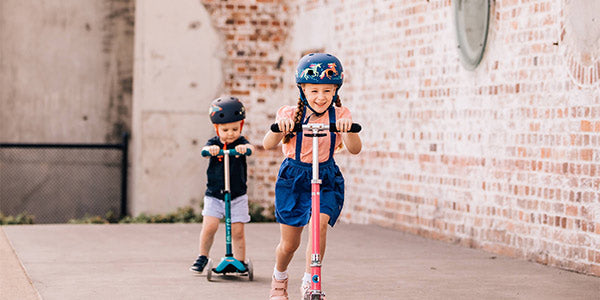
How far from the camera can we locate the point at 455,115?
31.1ft

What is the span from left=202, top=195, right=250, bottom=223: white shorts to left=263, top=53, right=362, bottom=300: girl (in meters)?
1.45

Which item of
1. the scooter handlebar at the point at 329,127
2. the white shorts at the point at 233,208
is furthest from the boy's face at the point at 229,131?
the scooter handlebar at the point at 329,127

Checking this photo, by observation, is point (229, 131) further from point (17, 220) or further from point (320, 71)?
point (17, 220)

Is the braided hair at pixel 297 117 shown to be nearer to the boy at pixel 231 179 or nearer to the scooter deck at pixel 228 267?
the boy at pixel 231 179

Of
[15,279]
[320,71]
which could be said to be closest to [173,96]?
[15,279]

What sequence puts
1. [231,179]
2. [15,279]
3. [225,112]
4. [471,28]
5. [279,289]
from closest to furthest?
[279,289] → [15,279] → [225,112] → [231,179] → [471,28]

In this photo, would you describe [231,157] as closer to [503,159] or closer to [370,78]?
[503,159]

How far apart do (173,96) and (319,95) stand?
7.54 meters

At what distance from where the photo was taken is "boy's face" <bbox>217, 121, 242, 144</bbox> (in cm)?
739

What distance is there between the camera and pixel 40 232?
10.2 m

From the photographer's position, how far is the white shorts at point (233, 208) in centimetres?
752

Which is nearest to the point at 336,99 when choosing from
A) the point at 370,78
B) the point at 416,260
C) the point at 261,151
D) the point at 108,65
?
the point at 416,260

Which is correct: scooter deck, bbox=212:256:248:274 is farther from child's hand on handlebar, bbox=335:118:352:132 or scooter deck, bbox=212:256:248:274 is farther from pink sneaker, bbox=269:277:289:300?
child's hand on handlebar, bbox=335:118:352:132

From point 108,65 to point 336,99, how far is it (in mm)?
8458
